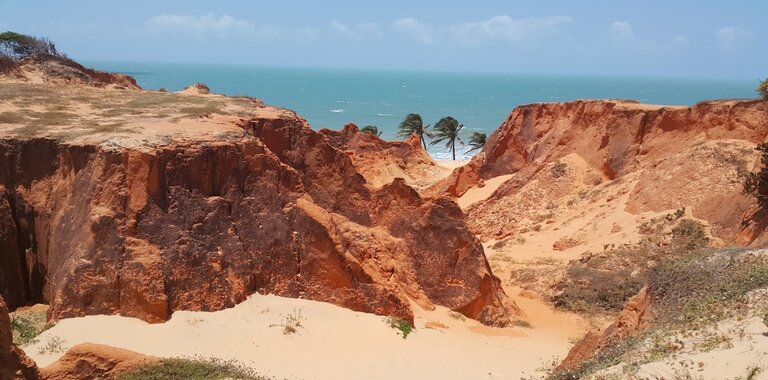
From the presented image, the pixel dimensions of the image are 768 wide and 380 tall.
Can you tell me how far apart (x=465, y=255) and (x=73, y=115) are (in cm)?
1105

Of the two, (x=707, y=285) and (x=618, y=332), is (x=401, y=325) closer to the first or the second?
(x=618, y=332)

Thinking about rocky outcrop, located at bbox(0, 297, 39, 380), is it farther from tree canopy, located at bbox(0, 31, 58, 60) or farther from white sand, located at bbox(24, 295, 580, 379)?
tree canopy, located at bbox(0, 31, 58, 60)

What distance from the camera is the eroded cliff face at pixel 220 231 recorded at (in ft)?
48.6

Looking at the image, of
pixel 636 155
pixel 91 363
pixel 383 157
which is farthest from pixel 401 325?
pixel 383 157

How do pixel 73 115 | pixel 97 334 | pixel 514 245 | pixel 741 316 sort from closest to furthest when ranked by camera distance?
1. pixel 741 316
2. pixel 97 334
3. pixel 73 115
4. pixel 514 245

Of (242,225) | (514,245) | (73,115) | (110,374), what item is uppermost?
(73,115)

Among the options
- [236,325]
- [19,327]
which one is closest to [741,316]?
[236,325]

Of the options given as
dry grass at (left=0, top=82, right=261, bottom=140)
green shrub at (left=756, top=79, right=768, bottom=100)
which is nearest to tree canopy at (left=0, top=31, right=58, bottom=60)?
dry grass at (left=0, top=82, right=261, bottom=140)

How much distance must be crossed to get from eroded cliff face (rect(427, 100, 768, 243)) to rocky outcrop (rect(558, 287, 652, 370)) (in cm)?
906

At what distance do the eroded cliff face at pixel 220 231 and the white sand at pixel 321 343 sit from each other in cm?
39

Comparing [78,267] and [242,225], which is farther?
[242,225]

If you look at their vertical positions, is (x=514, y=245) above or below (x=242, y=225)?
below

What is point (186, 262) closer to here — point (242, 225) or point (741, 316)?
point (242, 225)

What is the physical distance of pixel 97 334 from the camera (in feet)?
45.6
